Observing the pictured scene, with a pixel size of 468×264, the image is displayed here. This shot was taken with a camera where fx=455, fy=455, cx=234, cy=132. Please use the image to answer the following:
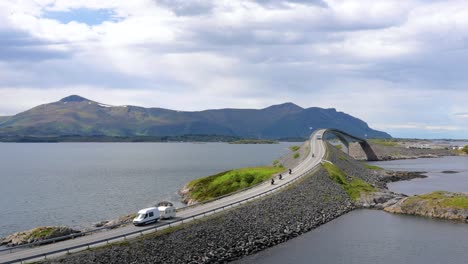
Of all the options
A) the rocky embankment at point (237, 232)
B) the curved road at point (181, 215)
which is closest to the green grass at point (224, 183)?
the curved road at point (181, 215)

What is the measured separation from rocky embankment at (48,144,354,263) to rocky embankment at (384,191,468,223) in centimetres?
914

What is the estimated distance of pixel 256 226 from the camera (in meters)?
60.2

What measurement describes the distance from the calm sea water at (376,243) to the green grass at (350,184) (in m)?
14.3

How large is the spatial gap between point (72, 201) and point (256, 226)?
190 ft

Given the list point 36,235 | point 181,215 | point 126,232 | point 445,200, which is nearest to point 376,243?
point 181,215

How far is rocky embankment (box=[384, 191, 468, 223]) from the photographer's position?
244ft

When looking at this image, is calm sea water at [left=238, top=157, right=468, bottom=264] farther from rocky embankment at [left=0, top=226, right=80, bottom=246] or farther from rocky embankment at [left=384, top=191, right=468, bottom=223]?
rocky embankment at [left=0, top=226, right=80, bottom=246]

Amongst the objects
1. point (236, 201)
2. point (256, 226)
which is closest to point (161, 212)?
point (256, 226)

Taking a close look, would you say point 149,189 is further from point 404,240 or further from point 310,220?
point 404,240

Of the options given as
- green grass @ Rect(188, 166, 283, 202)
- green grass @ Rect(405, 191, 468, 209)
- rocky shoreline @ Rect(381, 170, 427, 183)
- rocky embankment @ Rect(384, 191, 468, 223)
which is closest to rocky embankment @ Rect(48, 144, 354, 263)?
rocky embankment @ Rect(384, 191, 468, 223)

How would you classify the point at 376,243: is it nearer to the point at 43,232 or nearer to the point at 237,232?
the point at 237,232

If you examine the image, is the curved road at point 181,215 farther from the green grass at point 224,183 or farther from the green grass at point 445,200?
the green grass at point 445,200

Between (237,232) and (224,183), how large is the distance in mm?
43620

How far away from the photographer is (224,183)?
100m
